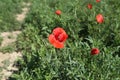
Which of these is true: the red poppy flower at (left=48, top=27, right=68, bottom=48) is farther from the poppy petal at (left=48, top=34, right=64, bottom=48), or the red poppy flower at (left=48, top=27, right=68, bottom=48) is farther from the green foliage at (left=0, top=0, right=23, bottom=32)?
the green foliage at (left=0, top=0, right=23, bottom=32)

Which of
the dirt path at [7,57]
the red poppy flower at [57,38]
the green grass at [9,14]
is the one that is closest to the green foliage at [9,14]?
the green grass at [9,14]

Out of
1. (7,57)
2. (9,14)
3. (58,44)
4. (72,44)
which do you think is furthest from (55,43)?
(9,14)

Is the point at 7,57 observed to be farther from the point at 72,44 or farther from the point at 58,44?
the point at 58,44

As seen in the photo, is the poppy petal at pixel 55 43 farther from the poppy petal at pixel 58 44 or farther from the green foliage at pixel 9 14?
the green foliage at pixel 9 14

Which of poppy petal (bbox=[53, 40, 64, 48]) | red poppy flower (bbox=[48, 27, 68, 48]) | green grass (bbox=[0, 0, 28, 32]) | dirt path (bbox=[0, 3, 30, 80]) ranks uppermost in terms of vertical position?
green grass (bbox=[0, 0, 28, 32])

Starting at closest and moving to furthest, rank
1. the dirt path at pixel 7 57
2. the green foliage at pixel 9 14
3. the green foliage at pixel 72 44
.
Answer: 1. the green foliage at pixel 72 44
2. the dirt path at pixel 7 57
3. the green foliage at pixel 9 14

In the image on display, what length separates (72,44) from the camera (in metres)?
4.89

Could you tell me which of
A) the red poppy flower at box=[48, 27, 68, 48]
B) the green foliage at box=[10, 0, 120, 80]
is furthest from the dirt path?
the red poppy flower at box=[48, 27, 68, 48]

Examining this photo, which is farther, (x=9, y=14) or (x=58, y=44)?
(x=9, y=14)

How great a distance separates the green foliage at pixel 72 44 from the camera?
4.07 m

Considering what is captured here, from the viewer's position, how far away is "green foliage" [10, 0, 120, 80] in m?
4.07

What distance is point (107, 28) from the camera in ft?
18.0

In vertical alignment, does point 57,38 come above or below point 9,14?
below

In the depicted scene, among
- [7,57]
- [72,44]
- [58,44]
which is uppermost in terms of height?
[7,57]
